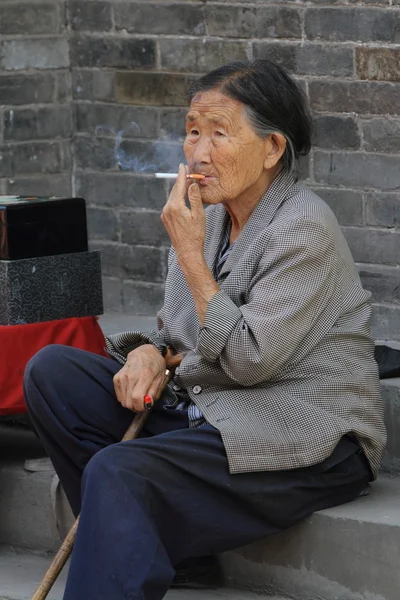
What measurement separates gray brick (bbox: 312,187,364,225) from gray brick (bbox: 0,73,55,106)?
1409mm

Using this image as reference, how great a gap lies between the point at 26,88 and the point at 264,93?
2.23m

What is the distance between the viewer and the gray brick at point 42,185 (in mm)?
5379

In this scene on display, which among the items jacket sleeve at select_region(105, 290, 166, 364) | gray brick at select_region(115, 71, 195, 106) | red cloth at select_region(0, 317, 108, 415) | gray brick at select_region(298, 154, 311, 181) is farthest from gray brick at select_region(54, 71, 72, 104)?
jacket sleeve at select_region(105, 290, 166, 364)

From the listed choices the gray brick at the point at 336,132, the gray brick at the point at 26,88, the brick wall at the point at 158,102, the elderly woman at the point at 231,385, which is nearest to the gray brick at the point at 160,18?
the brick wall at the point at 158,102

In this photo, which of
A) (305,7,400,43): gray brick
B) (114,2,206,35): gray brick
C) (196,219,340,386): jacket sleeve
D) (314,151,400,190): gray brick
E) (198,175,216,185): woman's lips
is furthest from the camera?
(114,2,206,35): gray brick

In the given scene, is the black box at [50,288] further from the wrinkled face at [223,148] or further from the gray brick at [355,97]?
the gray brick at [355,97]

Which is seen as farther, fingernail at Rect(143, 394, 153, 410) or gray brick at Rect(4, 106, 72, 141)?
gray brick at Rect(4, 106, 72, 141)

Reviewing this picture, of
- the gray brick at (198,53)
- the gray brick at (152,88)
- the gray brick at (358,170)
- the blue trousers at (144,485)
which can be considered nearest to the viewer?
the blue trousers at (144,485)

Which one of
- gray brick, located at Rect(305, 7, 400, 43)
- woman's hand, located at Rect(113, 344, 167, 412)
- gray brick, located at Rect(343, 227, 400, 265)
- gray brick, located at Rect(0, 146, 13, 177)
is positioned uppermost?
gray brick, located at Rect(305, 7, 400, 43)

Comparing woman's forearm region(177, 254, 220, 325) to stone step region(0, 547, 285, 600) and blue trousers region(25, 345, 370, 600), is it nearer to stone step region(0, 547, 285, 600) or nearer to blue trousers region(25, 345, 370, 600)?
blue trousers region(25, 345, 370, 600)

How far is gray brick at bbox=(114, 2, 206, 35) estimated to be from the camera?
4.91 meters

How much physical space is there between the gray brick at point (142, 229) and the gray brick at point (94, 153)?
0.76 ft

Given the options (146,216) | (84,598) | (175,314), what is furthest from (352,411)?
(146,216)

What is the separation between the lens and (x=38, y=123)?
212 inches
